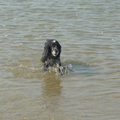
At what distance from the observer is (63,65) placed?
9.12m

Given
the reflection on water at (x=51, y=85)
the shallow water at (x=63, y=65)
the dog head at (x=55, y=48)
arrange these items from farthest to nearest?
the dog head at (x=55, y=48)
the reflection on water at (x=51, y=85)
the shallow water at (x=63, y=65)

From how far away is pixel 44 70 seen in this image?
8625 mm

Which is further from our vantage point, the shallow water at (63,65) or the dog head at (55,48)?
the dog head at (55,48)

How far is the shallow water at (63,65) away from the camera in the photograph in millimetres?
5996

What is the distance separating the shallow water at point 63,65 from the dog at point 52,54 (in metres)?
0.28

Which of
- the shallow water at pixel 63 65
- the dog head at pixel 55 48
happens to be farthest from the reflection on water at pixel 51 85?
the dog head at pixel 55 48

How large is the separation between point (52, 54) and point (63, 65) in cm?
95

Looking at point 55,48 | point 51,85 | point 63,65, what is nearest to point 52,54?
point 55,48

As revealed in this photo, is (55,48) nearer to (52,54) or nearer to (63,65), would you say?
(52,54)

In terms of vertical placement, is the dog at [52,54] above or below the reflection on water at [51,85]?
above

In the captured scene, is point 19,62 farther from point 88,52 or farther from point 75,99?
point 75,99

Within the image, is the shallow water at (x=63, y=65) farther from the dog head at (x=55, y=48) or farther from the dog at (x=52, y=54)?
the dog head at (x=55, y=48)

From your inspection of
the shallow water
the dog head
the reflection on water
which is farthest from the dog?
the reflection on water

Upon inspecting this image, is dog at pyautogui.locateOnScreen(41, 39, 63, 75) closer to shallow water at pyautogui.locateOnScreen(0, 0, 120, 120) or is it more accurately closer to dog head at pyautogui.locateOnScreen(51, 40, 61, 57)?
dog head at pyautogui.locateOnScreen(51, 40, 61, 57)
